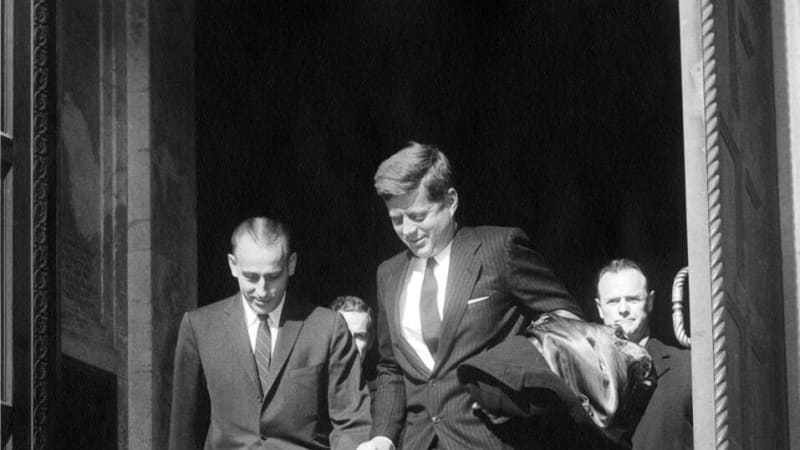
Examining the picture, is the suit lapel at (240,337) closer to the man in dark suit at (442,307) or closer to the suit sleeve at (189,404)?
the suit sleeve at (189,404)

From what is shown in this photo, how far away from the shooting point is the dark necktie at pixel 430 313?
38.1ft

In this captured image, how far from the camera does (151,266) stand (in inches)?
503

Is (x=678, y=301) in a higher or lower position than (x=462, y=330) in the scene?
higher

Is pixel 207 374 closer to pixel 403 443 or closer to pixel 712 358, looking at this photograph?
pixel 403 443

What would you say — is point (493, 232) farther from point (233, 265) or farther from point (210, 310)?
point (210, 310)

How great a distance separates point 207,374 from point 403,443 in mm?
1297

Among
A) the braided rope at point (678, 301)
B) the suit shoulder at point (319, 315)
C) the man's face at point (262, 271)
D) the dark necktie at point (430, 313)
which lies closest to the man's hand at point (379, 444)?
the dark necktie at point (430, 313)

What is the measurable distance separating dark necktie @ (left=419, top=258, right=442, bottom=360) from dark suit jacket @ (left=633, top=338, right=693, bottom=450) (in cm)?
117

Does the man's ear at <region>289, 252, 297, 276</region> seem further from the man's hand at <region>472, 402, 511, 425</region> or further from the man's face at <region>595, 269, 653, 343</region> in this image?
the man's face at <region>595, 269, 653, 343</region>

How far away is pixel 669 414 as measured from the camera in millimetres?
11344

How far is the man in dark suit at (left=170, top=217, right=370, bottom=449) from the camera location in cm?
1195

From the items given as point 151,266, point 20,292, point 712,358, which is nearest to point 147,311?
point 151,266

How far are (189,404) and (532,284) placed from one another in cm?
208

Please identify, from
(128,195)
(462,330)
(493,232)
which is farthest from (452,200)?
(128,195)
